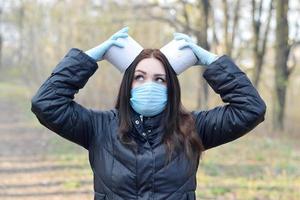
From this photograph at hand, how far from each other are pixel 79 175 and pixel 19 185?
3.50 feet

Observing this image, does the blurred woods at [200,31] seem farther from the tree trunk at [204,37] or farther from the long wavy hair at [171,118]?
the long wavy hair at [171,118]

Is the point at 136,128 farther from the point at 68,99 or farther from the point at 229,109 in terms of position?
the point at 229,109

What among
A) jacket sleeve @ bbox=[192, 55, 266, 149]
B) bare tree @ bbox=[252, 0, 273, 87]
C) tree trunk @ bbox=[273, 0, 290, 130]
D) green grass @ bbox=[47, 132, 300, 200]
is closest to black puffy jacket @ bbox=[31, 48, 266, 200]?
jacket sleeve @ bbox=[192, 55, 266, 149]

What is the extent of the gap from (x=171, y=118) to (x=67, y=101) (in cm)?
59

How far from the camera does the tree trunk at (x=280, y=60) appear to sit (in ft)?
63.0

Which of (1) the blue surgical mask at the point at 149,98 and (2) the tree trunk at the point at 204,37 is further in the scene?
(2) the tree trunk at the point at 204,37

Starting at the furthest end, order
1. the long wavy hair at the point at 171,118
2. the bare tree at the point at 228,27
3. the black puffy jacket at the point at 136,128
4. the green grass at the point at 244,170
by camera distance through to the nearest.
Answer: the bare tree at the point at 228,27 < the green grass at the point at 244,170 < the long wavy hair at the point at 171,118 < the black puffy jacket at the point at 136,128

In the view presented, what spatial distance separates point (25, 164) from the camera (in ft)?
36.4

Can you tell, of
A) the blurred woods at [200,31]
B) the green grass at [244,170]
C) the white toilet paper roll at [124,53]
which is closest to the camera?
the white toilet paper roll at [124,53]

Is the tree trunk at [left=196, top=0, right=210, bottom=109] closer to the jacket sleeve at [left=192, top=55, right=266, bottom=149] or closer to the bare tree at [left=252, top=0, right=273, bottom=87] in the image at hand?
the bare tree at [left=252, top=0, right=273, bottom=87]

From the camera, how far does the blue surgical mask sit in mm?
3148

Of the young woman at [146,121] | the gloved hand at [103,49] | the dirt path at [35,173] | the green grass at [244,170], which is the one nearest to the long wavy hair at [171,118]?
the young woman at [146,121]

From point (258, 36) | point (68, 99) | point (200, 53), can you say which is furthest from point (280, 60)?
point (68, 99)

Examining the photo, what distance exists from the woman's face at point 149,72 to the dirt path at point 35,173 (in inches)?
206
